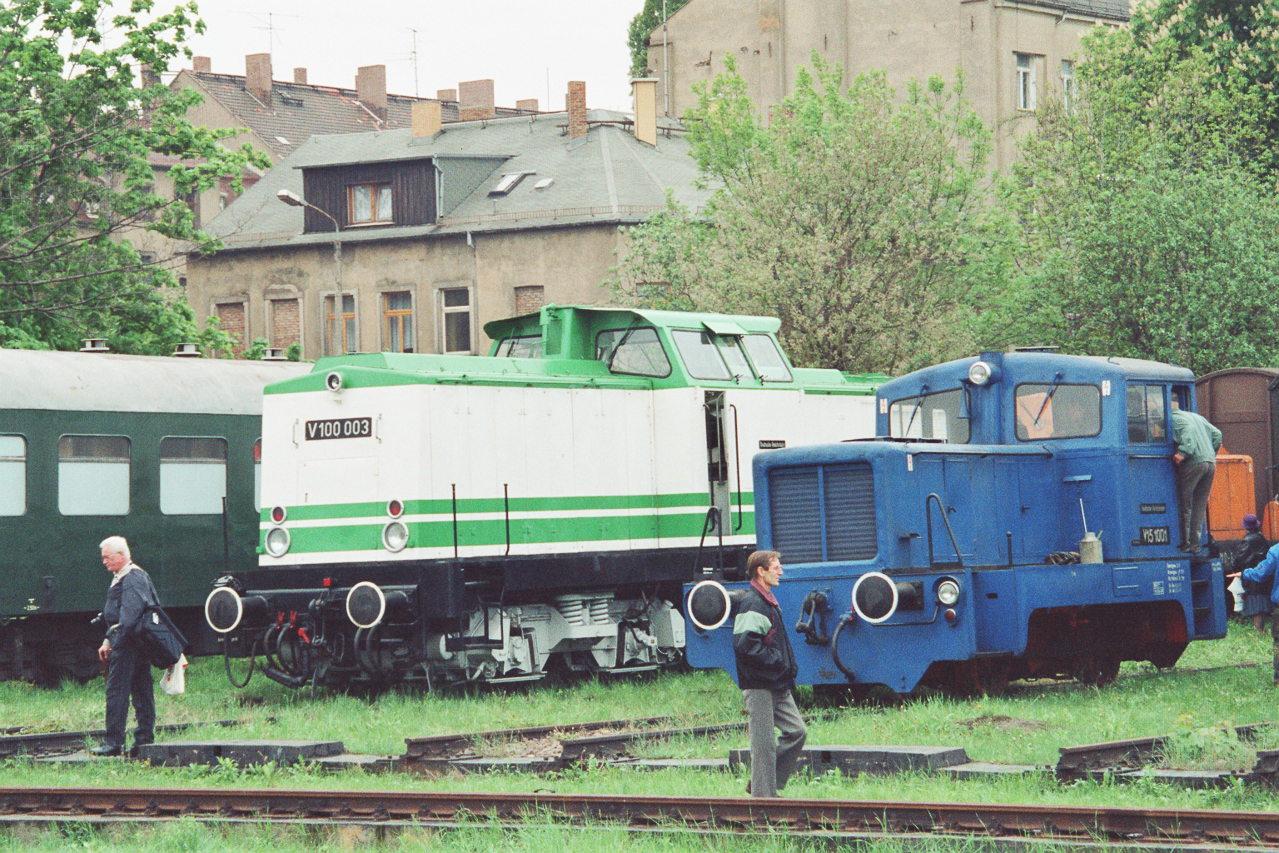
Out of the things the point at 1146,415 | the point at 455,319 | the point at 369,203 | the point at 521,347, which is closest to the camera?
the point at 1146,415

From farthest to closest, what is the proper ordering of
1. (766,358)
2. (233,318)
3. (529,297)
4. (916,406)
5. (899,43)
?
(899,43) → (233,318) → (529,297) → (766,358) → (916,406)

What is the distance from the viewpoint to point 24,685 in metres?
18.4

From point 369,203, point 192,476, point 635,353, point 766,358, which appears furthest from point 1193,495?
point 369,203

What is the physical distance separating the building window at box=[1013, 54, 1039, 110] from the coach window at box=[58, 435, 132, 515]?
3266cm

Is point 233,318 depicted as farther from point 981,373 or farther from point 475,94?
point 981,373

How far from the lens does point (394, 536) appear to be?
49.6 feet

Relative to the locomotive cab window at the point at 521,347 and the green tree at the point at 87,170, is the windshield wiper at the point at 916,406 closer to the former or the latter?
the locomotive cab window at the point at 521,347

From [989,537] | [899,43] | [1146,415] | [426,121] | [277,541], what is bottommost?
[989,537]

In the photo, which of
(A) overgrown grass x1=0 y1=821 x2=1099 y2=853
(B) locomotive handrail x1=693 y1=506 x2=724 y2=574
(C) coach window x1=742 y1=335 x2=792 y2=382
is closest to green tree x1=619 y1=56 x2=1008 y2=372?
(C) coach window x1=742 y1=335 x2=792 y2=382

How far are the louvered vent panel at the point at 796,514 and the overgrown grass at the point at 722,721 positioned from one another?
1.31 m

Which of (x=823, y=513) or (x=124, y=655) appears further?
(x=823, y=513)

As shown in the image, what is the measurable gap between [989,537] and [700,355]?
13.3 ft

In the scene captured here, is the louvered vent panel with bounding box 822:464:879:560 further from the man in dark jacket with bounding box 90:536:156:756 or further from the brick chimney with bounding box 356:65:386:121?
the brick chimney with bounding box 356:65:386:121

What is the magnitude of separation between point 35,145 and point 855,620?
17478 mm
